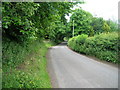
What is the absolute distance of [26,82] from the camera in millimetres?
3613

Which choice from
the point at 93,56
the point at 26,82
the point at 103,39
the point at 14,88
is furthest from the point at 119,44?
the point at 14,88

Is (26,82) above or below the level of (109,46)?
below

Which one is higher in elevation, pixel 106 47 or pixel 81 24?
pixel 81 24

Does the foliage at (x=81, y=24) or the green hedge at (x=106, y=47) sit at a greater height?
the foliage at (x=81, y=24)

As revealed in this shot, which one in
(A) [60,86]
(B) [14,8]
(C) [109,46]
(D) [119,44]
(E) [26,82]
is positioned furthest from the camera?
(C) [109,46]

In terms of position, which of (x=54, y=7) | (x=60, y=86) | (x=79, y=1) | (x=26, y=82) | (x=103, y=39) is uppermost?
(x=79, y=1)

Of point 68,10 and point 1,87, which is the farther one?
point 68,10

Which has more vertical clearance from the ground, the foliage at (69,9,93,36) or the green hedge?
the foliage at (69,9,93,36)

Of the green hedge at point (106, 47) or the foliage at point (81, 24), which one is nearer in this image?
the green hedge at point (106, 47)

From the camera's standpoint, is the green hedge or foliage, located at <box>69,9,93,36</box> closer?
the green hedge

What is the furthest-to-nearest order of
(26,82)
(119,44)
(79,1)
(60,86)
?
(119,44) < (79,1) < (60,86) < (26,82)

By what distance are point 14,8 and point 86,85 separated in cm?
403

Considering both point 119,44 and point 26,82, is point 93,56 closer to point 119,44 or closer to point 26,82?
point 119,44

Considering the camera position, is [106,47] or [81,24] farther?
[81,24]
